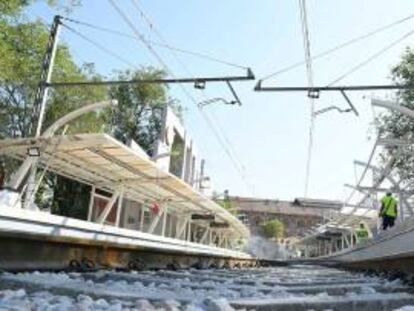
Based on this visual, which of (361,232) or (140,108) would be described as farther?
(140,108)

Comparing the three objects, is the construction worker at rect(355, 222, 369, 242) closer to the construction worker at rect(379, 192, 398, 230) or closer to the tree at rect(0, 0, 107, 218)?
the construction worker at rect(379, 192, 398, 230)

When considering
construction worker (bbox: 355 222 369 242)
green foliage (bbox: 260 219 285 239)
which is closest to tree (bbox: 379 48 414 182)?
construction worker (bbox: 355 222 369 242)

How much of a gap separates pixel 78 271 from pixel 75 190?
2966cm

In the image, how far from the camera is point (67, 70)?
27.9 m

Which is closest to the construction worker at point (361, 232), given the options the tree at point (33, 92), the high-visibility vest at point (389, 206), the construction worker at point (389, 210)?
the construction worker at point (389, 210)

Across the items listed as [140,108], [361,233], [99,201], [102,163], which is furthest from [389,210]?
[140,108]

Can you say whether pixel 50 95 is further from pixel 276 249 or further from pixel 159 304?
pixel 276 249

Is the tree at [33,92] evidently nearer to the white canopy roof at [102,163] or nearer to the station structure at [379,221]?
the white canopy roof at [102,163]

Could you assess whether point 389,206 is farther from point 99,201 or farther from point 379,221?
point 99,201

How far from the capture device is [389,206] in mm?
19969

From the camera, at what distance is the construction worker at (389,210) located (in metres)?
20.0

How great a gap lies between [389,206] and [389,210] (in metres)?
0.17

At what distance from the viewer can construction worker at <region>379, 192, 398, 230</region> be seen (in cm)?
1997

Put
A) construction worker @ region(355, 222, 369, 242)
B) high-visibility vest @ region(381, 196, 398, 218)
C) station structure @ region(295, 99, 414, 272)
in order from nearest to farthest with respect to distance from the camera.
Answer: station structure @ region(295, 99, 414, 272) < high-visibility vest @ region(381, 196, 398, 218) < construction worker @ region(355, 222, 369, 242)
